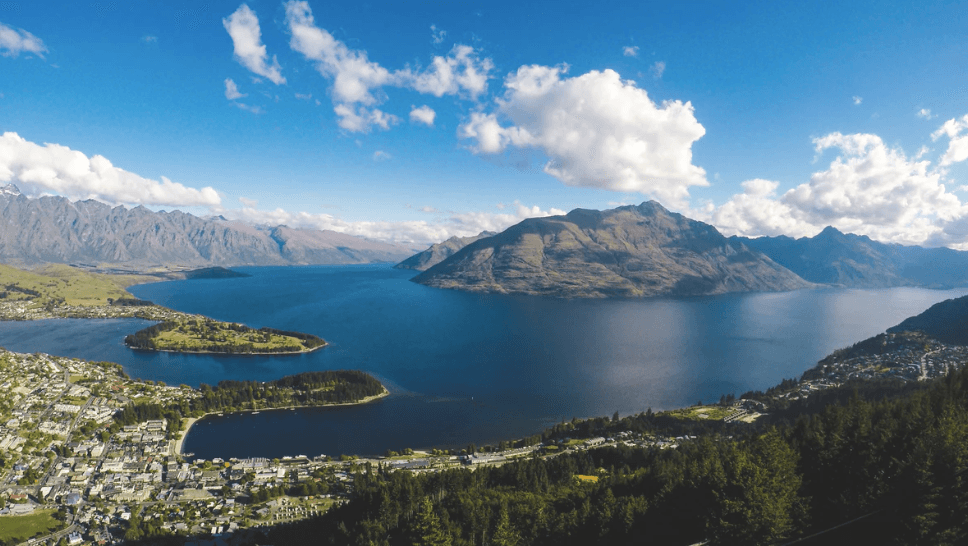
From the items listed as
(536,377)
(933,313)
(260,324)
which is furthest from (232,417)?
(933,313)

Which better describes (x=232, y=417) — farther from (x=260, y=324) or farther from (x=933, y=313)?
(x=933, y=313)

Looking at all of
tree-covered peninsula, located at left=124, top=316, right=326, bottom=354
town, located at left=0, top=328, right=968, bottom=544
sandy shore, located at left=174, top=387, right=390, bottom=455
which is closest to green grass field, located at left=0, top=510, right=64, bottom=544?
town, located at left=0, top=328, right=968, bottom=544

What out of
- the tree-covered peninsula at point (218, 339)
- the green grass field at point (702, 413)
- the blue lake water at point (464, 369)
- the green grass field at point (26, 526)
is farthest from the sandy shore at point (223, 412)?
the green grass field at point (702, 413)

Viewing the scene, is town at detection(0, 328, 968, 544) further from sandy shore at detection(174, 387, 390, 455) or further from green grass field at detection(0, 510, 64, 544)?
sandy shore at detection(174, 387, 390, 455)

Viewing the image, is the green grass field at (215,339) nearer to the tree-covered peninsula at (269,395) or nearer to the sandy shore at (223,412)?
the tree-covered peninsula at (269,395)

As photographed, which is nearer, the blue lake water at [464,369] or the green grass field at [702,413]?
the blue lake water at [464,369]

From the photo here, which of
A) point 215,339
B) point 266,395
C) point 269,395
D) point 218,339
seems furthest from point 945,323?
point 215,339
